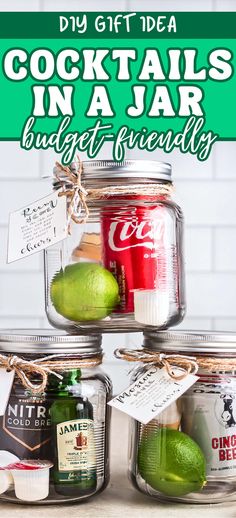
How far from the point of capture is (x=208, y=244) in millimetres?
1872

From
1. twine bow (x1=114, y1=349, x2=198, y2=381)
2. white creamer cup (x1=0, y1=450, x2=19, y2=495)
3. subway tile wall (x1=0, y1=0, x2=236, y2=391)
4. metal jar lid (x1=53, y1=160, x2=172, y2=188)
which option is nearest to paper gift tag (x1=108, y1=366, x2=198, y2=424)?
twine bow (x1=114, y1=349, x2=198, y2=381)

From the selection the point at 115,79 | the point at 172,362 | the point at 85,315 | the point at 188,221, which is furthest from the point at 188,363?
the point at 115,79

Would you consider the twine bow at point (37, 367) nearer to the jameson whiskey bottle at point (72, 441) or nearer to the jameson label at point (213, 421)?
the jameson whiskey bottle at point (72, 441)

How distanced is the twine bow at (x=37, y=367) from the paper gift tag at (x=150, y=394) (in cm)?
6

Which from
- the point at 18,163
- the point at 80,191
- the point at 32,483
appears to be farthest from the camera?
the point at 18,163

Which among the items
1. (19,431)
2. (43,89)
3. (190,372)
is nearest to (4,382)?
(19,431)

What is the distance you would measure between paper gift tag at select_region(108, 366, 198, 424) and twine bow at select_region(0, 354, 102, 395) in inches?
2.5

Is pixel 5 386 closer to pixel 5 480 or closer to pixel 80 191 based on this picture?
pixel 5 480

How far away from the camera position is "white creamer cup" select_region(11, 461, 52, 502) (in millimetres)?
842

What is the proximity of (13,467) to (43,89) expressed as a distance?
4.09ft

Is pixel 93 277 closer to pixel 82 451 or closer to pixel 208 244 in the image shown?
pixel 82 451

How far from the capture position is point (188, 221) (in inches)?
73.2

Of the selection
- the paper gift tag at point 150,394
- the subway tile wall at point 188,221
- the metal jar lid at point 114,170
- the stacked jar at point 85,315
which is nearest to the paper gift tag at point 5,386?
the stacked jar at point 85,315

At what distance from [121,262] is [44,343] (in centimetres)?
14
